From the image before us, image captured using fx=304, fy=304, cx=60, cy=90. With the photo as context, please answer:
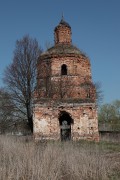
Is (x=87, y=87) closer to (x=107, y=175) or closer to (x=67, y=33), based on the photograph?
(x=67, y=33)

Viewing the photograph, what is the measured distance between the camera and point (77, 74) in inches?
866

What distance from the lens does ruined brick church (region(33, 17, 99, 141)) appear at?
19.5m

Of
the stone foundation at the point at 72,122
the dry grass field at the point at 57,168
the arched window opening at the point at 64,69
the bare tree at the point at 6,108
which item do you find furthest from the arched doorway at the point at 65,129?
the dry grass field at the point at 57,168

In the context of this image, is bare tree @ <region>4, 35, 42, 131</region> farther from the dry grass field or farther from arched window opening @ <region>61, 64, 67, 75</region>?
the dry grass field

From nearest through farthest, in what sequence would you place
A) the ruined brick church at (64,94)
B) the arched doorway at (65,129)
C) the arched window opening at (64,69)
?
the ruined brick church at (64,94)
the arched doorway at (65,129)
the arched window opening at (64,69)

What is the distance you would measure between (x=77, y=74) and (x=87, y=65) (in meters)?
1.52

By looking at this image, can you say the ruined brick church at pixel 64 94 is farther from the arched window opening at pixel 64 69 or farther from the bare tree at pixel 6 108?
the bare tree at pixel 6 108

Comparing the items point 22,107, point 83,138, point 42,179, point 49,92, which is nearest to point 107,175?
point 42,179

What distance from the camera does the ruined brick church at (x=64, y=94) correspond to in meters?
19.5

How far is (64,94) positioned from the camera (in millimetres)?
21766

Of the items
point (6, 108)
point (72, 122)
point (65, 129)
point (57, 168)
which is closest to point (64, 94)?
point (65, 129)

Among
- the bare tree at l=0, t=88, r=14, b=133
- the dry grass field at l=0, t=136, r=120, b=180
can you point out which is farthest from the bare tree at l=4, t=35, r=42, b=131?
the dry grass field at l=0, t=136, r=120, b=180

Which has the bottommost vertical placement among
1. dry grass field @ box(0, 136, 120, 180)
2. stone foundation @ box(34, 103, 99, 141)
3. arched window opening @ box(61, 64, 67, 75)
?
dry grass field @ box(0, 136, 120, 180)

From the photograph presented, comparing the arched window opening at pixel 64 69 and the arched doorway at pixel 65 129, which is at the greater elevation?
the arched window opening at pixel 64 69
